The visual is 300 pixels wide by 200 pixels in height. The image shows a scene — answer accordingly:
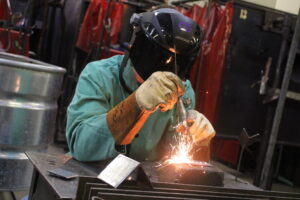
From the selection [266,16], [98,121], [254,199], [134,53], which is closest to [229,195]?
[254,199]

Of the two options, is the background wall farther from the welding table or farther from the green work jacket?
the welding table

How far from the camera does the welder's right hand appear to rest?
1257 millimetres

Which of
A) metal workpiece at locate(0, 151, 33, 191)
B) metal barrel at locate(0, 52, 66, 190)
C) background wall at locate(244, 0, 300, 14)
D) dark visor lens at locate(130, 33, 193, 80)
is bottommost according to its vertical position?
metal workpiece at locate(0, 151, 33, 191)

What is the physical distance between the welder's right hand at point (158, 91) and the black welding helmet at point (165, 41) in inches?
7.0

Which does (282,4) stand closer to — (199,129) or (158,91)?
(199,129)

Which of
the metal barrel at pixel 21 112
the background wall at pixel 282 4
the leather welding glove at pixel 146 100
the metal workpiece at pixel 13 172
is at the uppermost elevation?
the background wall at pixel 282 4

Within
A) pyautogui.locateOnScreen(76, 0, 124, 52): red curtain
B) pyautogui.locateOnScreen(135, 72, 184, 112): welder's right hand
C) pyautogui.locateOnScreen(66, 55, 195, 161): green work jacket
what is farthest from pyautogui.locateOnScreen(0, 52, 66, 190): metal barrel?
pyautogui.locateOnScreen(76, 0, 124, 52): red curtain

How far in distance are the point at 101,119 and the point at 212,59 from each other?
2.72 metres

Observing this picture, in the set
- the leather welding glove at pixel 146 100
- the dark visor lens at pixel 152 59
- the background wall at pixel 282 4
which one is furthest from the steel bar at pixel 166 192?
the background wall at pixel 282 4

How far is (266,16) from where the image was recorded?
3.96 metres

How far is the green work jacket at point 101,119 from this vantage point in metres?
1.41

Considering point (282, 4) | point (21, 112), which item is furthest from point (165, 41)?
point (282, 4)

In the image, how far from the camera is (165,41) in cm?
141

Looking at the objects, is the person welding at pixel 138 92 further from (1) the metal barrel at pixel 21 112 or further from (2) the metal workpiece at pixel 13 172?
(2) the metal workpiece at pixel 13 172
